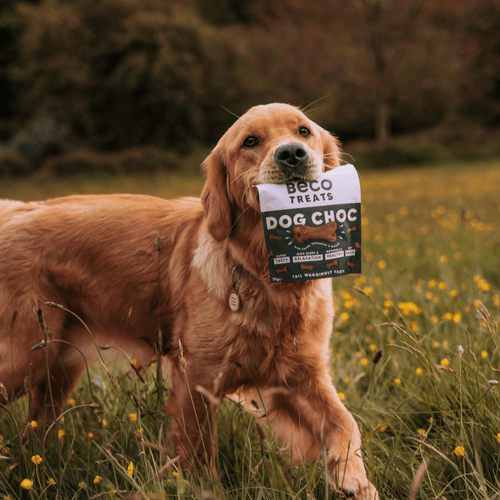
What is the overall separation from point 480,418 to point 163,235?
176cm

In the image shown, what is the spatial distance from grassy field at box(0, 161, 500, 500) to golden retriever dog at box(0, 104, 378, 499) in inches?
6.5

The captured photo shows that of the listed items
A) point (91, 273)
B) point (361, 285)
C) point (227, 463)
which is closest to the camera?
point (227, 463)

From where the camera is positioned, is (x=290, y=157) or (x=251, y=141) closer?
(x=290, y=157)

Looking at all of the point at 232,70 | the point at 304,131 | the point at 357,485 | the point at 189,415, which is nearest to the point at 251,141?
the point at 304,131

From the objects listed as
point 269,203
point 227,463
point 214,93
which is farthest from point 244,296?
point 214,93

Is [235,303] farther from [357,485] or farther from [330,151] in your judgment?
[330,151]

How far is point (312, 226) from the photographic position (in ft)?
6.45

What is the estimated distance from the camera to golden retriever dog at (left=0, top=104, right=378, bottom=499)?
7.32 feet

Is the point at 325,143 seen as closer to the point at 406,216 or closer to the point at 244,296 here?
the point at 244,296

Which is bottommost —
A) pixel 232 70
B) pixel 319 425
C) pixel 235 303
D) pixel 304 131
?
Answer: pixel 319 425

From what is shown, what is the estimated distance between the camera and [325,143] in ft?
8.74

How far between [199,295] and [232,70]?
2425 cm

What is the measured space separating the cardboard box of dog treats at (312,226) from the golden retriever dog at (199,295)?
0.40 ft

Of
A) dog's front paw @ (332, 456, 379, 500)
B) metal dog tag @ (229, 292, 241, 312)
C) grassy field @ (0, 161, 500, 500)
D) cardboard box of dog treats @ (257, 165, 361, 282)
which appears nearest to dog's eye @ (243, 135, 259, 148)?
cardboard box of dog treats @ (257, 165, 361, 282)
